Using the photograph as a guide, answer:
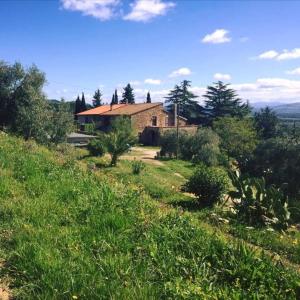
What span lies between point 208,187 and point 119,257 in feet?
25.4

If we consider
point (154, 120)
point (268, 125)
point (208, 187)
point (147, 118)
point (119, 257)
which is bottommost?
point (208, 187)

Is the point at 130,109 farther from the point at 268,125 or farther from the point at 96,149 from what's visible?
the point at 96,149

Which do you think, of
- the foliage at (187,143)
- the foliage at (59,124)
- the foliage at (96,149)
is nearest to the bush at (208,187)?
the foliage at (96,149)

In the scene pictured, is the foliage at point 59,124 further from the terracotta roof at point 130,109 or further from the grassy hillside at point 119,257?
the grassy hillside at point 119,257

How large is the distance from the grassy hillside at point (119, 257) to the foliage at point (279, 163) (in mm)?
18168

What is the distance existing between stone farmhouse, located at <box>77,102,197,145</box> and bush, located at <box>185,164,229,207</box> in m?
42.8

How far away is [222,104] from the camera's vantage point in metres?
75.8

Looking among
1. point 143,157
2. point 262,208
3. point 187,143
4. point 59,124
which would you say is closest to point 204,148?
point 187,143

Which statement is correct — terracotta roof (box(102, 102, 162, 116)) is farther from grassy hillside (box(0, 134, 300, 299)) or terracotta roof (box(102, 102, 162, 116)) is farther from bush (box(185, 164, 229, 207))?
grassy hillside (box(0, 134, 300, 299))

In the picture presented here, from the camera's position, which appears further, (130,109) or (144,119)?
(130,109)

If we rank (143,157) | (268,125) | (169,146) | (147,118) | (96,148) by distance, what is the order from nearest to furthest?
(96,148), (143,157), (169,146), (147,118), (268,125)

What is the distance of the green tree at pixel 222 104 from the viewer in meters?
74.9

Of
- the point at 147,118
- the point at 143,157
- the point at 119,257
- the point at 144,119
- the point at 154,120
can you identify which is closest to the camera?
the point at 119,257

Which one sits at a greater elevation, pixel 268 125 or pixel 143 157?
pixel 268 125
